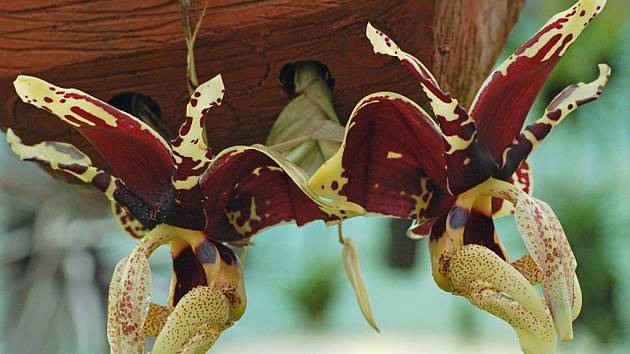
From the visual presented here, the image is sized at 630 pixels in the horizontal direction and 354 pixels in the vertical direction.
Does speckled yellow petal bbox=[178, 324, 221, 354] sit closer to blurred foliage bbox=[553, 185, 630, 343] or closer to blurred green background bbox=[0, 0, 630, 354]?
blurred green background bbox=[0, 0, 630, 354]

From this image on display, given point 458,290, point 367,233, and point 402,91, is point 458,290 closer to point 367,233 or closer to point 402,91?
point 402,91

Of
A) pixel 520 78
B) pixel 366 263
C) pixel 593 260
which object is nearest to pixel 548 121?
pixel 520 78

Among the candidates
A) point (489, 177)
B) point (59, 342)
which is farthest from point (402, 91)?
point (59, 342)

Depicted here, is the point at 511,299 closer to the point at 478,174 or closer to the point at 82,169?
the point at 478,174

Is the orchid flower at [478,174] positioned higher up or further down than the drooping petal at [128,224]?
higher up

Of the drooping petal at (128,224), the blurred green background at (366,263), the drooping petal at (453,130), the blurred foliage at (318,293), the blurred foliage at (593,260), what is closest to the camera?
the drooping petal at (453,130)

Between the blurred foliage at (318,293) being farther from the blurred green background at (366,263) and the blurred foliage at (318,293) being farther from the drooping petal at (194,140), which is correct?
the drooping petal at (194,140)

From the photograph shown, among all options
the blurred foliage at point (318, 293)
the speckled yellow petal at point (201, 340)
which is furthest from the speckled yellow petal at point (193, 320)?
the blurred foliage at point (318, 293)
